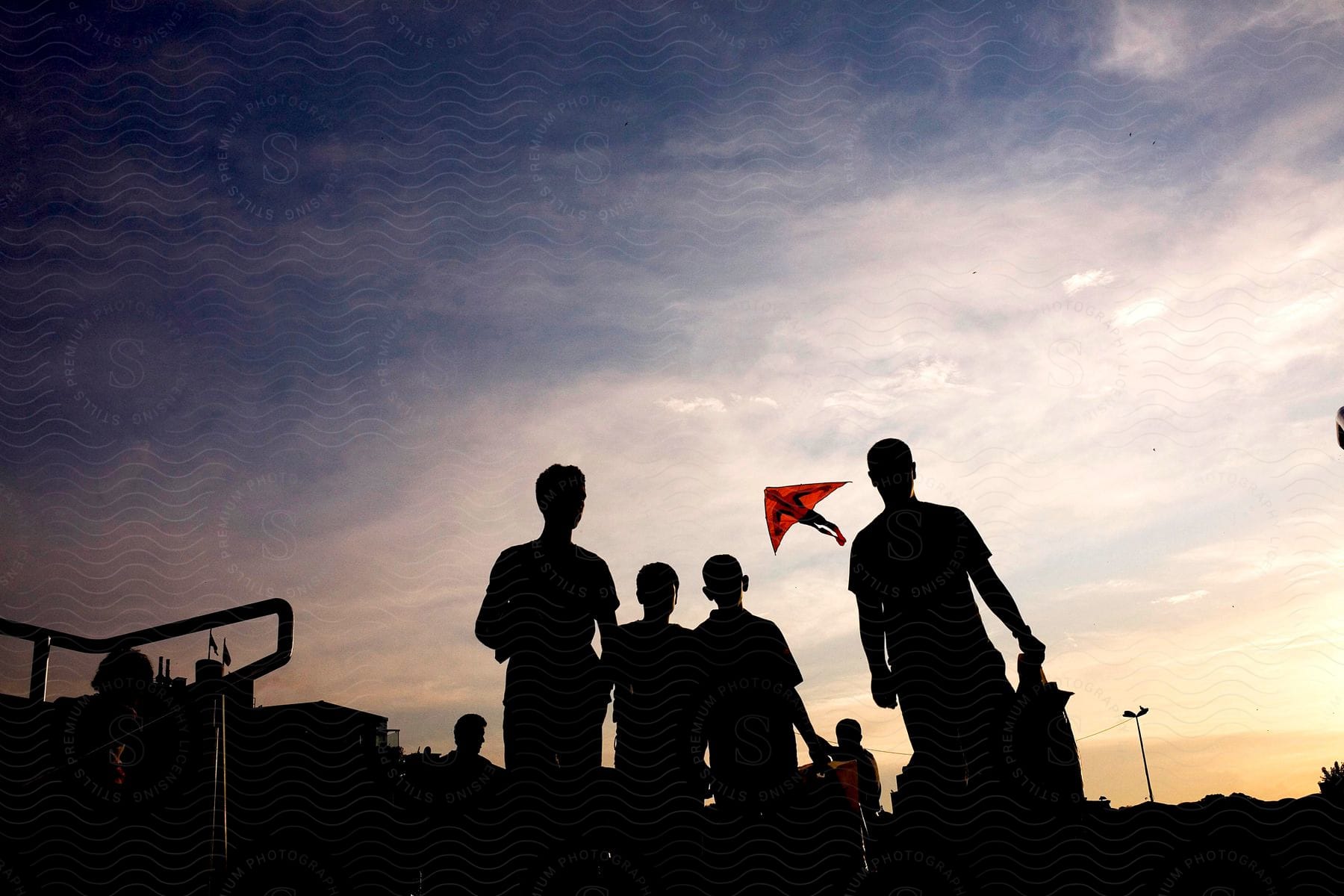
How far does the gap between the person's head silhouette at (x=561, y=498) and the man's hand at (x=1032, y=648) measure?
2.63 metres

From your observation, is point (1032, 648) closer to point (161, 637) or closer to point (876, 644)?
point (876, 644)

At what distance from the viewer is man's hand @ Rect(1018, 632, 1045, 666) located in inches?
220

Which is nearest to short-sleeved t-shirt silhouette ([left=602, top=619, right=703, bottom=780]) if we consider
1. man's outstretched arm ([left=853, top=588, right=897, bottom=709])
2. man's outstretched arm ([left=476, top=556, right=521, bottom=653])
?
man's outstretched arm ([left=476, top=556, right=521, bottom=653])

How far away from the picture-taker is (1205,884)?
5.41m

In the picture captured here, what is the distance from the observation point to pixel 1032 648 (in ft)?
18.5

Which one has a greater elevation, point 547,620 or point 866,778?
point 547,620

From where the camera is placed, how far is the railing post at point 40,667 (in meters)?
5.30

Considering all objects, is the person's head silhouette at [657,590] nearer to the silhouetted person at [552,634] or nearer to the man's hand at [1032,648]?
the silhouetted person at [552,634]

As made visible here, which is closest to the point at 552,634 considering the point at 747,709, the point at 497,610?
the point at 497,610

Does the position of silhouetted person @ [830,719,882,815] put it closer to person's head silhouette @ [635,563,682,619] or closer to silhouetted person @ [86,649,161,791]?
person's head silhouette @ [635,563,682,619]

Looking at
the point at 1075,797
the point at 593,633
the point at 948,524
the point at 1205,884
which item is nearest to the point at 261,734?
the point at 593,633

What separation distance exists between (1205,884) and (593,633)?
3569 mm

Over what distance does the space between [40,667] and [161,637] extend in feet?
2.48

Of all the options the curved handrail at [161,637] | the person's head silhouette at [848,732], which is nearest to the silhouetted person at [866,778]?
the person's head silhouette at [848,732]
